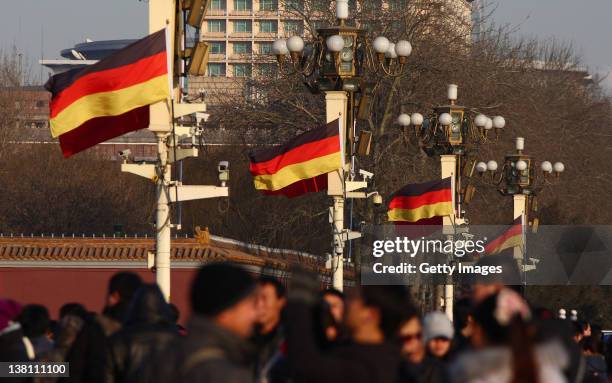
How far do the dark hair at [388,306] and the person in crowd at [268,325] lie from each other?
4.67ft

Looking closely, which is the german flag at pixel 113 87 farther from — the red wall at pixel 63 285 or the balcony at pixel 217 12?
the balcony at pixel 217 12

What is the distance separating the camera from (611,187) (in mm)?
66375

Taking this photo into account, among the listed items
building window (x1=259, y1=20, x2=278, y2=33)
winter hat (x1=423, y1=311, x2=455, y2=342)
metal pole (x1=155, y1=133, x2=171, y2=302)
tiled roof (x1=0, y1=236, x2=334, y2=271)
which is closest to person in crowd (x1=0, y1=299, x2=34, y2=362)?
winter hat (x1=423, y1=311, x2=455, y2=342)

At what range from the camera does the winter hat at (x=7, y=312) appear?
33.7ft

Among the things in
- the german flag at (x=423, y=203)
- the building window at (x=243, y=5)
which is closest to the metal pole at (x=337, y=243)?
the german flag at (x=423, y=203)

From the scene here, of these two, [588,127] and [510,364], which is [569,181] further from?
[510,364]

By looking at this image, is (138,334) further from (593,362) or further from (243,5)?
(243,5)

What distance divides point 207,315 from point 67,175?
57064 millimetres

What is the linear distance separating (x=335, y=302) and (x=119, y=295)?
4.32 ft

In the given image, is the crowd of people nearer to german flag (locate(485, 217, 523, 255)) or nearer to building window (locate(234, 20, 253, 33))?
german flag (locate(485, 217, 523, 255))

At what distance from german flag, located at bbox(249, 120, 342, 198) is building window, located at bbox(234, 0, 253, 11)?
120871 mm

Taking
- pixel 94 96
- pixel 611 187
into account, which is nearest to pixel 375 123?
pixel 611 187

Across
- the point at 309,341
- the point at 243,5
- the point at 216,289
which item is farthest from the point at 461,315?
the point at 243,5

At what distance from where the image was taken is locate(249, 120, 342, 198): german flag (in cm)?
2333
